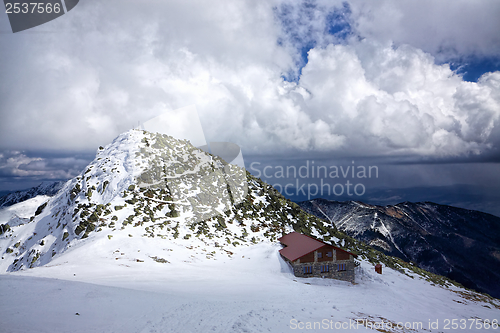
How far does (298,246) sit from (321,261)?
4.77 metres

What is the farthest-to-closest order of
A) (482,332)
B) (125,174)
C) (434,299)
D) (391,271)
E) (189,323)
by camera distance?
(125,174) → (391,271) → (434,299) → (482,332) → (189,323)

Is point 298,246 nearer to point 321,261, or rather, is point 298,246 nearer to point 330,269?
point 321,261

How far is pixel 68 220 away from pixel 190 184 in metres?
26.9

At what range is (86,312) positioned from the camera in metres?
14.6

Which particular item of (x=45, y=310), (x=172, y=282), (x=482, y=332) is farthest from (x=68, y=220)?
(x=482, y=332)

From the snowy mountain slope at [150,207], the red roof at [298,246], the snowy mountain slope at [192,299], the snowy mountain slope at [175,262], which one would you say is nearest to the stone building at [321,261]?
the red roof at [298,246]

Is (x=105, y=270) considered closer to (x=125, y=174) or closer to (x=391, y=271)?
(x=125, y=174)

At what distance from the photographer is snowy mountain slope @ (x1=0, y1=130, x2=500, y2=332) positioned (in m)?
16.0

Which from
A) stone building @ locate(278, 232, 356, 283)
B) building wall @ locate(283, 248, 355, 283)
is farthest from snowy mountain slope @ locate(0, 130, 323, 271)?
building wall @ locate(283, 248, 355, 283)

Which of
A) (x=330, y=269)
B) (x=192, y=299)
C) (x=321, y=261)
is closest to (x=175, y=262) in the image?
(x=192, y=299)

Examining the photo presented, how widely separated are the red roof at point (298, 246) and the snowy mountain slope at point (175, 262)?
2.10m

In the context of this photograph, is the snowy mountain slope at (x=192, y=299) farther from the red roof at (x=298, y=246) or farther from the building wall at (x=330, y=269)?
the red roof at (x=298, y=246)

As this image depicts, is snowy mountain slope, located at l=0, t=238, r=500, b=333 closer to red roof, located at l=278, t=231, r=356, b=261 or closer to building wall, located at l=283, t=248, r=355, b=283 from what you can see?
building wall, located at l=283, t=248, r=355, b=283

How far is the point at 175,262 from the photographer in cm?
3472
